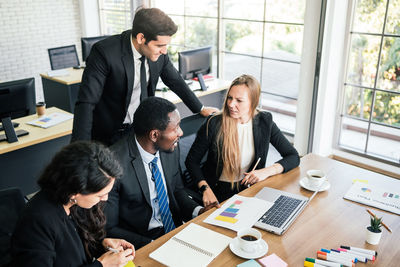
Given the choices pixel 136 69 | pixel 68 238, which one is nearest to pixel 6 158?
pixel 136 69

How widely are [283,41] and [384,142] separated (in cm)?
162

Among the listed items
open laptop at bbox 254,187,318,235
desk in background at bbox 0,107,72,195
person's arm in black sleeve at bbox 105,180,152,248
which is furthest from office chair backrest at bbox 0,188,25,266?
desk in background at bbox 0,107,72,195

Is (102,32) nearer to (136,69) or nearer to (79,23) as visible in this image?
(79,23)

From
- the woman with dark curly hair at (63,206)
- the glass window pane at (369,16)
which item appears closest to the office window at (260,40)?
the glass window pane at (369,16)

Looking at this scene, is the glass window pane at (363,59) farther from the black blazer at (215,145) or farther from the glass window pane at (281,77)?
the black blazer at (215,145)

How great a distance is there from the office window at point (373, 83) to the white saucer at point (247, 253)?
2.90 metres

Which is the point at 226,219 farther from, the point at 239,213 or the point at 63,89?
the point at 63,89

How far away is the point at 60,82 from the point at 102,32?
9.32 feet

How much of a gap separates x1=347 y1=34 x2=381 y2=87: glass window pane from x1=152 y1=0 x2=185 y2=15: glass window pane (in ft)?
8.90

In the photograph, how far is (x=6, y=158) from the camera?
3195mm

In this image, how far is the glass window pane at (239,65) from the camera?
503cm

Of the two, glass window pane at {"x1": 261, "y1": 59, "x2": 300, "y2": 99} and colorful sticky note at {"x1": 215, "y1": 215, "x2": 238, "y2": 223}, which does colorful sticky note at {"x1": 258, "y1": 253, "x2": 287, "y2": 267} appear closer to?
colorful sticky note at {"x1": 215, "y1": 215, "x2": 238, "y2": 223}

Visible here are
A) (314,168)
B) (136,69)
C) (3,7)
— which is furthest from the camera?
(3,7)

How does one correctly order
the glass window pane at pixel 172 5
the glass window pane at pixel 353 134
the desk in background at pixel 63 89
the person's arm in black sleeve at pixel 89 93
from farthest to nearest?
the glass window pane at pixel 172 5 → the desk in background at pixel 63 89 → the glass window pane at pixel 353 134 → the person's arm in black sleeve at pixel 89 93
